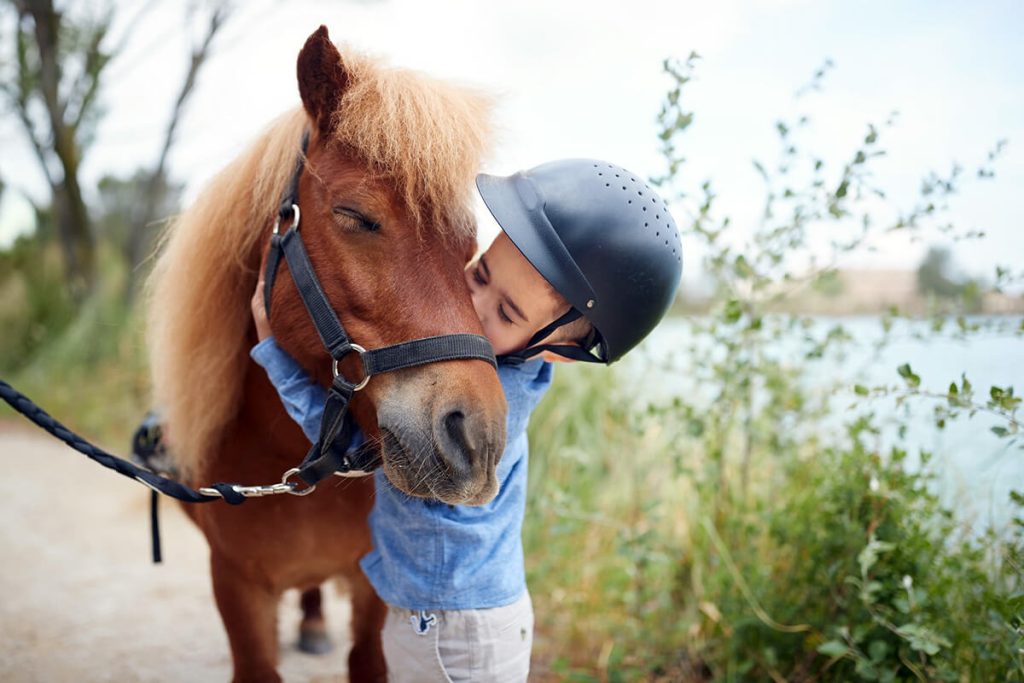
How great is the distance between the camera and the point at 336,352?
1.59 meters

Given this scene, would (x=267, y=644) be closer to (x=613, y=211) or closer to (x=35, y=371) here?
(x=613, y=211)

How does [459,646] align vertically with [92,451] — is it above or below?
below

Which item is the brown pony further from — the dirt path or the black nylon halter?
the dirt path

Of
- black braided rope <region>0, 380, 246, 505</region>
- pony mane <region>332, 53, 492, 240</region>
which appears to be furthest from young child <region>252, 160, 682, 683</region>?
black braided rope <region>0, 380, 246, 505</region>

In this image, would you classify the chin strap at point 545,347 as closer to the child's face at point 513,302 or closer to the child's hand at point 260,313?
the child's face at point 513,302

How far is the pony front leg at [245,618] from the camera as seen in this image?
2.19 metres

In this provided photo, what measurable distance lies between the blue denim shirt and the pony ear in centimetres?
62

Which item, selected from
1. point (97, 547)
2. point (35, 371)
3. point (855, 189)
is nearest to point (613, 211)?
point (855, 189)

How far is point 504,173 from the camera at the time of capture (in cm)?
191

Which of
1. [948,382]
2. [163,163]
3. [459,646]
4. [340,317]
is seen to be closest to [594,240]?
[340,317]

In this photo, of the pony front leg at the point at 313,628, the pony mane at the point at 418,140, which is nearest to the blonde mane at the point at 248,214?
the pony mane at the point at 418,140

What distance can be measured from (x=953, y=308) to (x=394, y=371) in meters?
2.35

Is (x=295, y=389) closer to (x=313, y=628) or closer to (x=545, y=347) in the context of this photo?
(x=545, y=347)

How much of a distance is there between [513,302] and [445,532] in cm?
61
